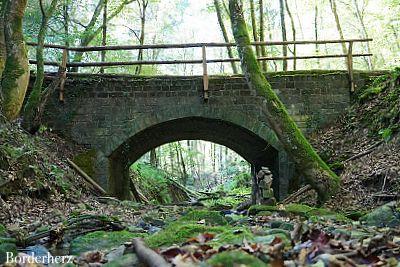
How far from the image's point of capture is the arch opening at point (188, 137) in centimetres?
1148

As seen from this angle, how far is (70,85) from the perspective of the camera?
1098 centimetres

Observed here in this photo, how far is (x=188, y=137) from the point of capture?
1406 centimetres

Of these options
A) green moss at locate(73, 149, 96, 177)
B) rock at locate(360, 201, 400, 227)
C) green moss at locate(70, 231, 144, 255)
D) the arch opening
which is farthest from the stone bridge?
green moss at locate(70, 231, 144, 255)

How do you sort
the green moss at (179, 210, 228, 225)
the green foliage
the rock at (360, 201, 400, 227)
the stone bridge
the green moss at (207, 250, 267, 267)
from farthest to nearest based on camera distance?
the green foliage < the stone bridge < the green moss at (179, 210, 228, 225) < the rock at (360, 201, 400, 227) < the green moss at (207, 250, 267, 267)

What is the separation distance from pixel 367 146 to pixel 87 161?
6.44 m

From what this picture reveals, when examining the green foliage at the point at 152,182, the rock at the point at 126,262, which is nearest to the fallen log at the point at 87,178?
the green foliage at the point at 152,182

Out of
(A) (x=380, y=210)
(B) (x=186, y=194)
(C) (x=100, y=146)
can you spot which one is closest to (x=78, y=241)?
(A) (x=380, y=210)

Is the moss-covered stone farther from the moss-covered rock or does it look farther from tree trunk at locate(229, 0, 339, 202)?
tree trunk at locate(229, 0, 339, 202)

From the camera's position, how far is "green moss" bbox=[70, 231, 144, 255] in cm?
359

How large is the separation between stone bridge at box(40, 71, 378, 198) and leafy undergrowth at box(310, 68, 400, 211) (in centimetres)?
58

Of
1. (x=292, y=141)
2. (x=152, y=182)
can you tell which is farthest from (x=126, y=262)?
(x=152, y=182)

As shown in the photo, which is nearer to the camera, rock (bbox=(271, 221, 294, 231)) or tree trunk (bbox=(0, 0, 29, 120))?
rock (bbox=(271, 221, 294, 231))

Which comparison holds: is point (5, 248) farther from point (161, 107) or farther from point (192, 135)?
point (192, 135)

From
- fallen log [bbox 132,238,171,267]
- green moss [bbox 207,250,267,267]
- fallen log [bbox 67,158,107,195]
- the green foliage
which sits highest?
green moss [bbox 207,250,267,267]
